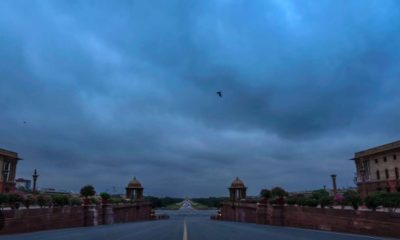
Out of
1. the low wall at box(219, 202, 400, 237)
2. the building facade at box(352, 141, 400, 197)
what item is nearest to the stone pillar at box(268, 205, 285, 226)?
the low wall at box(219, 202, 400, 237)

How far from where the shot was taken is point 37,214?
41.0m

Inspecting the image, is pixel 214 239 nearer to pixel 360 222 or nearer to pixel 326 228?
pixel 360 222

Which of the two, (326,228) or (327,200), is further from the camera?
(327,200)

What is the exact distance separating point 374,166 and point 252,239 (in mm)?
79432

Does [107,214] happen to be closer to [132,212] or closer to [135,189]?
[132,212]

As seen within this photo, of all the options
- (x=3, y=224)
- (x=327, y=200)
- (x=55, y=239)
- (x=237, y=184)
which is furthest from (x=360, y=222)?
(x=237, y=184)

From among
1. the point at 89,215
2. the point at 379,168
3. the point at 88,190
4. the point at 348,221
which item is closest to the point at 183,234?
the point at 348,221

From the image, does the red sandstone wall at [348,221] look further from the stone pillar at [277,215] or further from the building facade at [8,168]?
the building facade at [8,168]

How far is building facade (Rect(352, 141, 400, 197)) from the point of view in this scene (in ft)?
288

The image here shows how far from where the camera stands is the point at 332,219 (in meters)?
37.7

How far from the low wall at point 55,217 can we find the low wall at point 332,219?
23.9 metres

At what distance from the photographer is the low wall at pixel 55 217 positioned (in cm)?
3562

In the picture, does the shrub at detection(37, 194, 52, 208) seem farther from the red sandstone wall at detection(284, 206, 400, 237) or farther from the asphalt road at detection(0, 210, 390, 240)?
the red sandstone wall at detection(284, 206, 400, 237)

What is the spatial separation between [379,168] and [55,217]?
237ft
